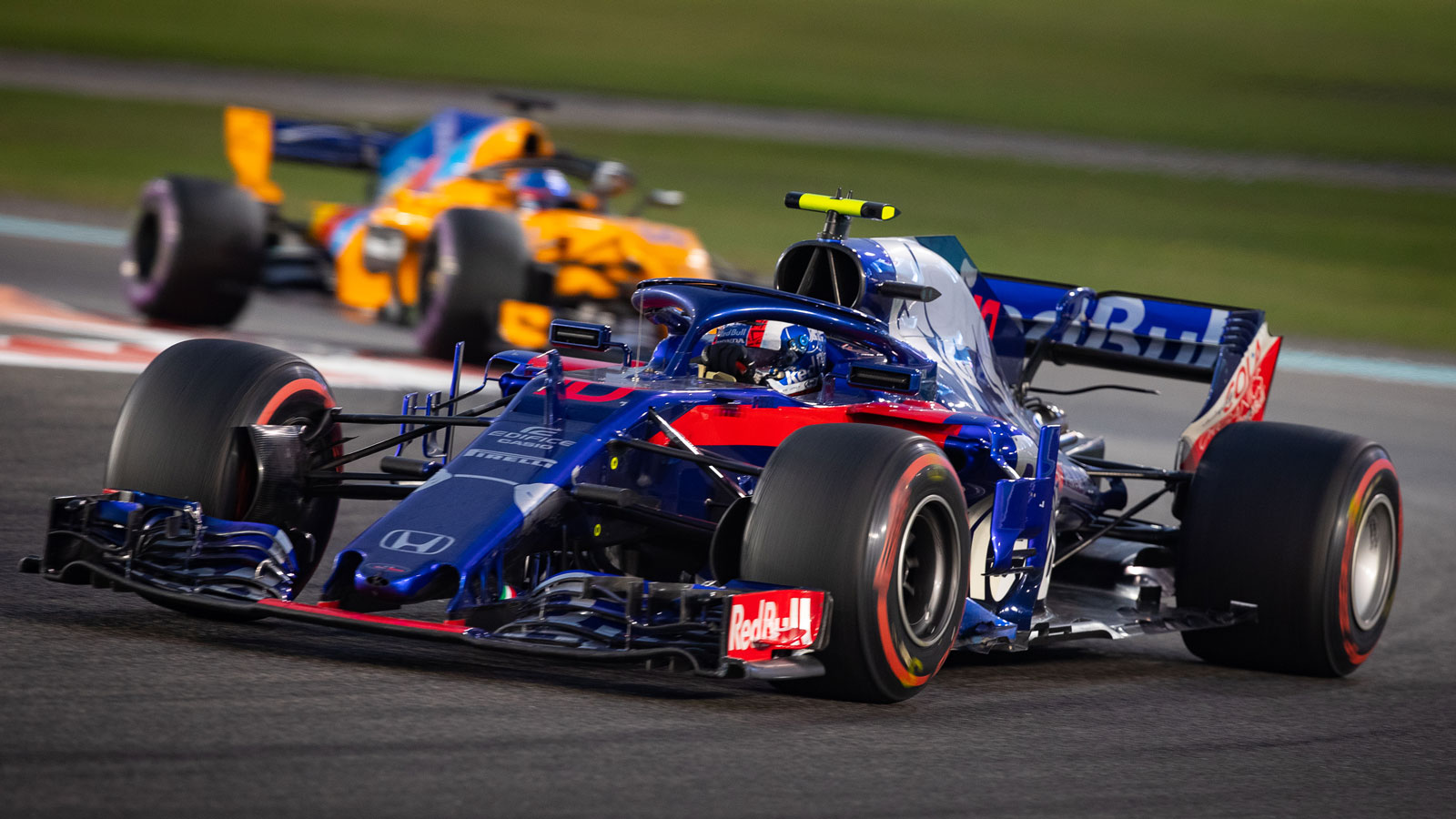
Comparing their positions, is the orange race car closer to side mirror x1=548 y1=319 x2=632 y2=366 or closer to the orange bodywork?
the orange bodywork

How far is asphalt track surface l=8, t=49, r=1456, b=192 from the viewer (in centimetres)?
4019

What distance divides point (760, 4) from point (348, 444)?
55946mm

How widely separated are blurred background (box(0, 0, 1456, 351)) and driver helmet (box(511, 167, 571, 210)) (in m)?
8.21

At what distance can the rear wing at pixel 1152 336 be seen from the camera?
899cm

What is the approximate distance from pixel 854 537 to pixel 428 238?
9.78 m

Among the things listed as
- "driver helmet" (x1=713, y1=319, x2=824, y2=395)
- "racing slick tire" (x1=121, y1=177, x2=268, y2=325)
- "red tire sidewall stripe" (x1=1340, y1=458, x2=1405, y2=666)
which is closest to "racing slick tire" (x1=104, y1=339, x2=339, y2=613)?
"driver helmet" (x1=713, y1=319, x2=824, y2=395)

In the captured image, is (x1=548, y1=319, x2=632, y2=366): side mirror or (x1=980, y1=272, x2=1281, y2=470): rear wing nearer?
(x1=548, y1=319, x2=632, y2=366): side mirror

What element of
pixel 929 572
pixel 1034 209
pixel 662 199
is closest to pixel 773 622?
pixel 929 572

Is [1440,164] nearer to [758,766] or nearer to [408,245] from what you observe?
[408,245]

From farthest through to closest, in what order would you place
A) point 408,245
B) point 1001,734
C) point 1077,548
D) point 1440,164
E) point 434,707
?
point 1440,164 → point 408,245 → point 1077,548 → point 1001,734 → point 434,707

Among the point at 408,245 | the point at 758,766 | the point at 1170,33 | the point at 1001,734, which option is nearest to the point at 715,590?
the point at 758,766

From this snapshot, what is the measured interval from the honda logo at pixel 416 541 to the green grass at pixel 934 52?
39805 mm

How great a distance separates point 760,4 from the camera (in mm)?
66125

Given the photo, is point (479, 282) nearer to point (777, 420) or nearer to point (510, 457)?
point (777, 420)
